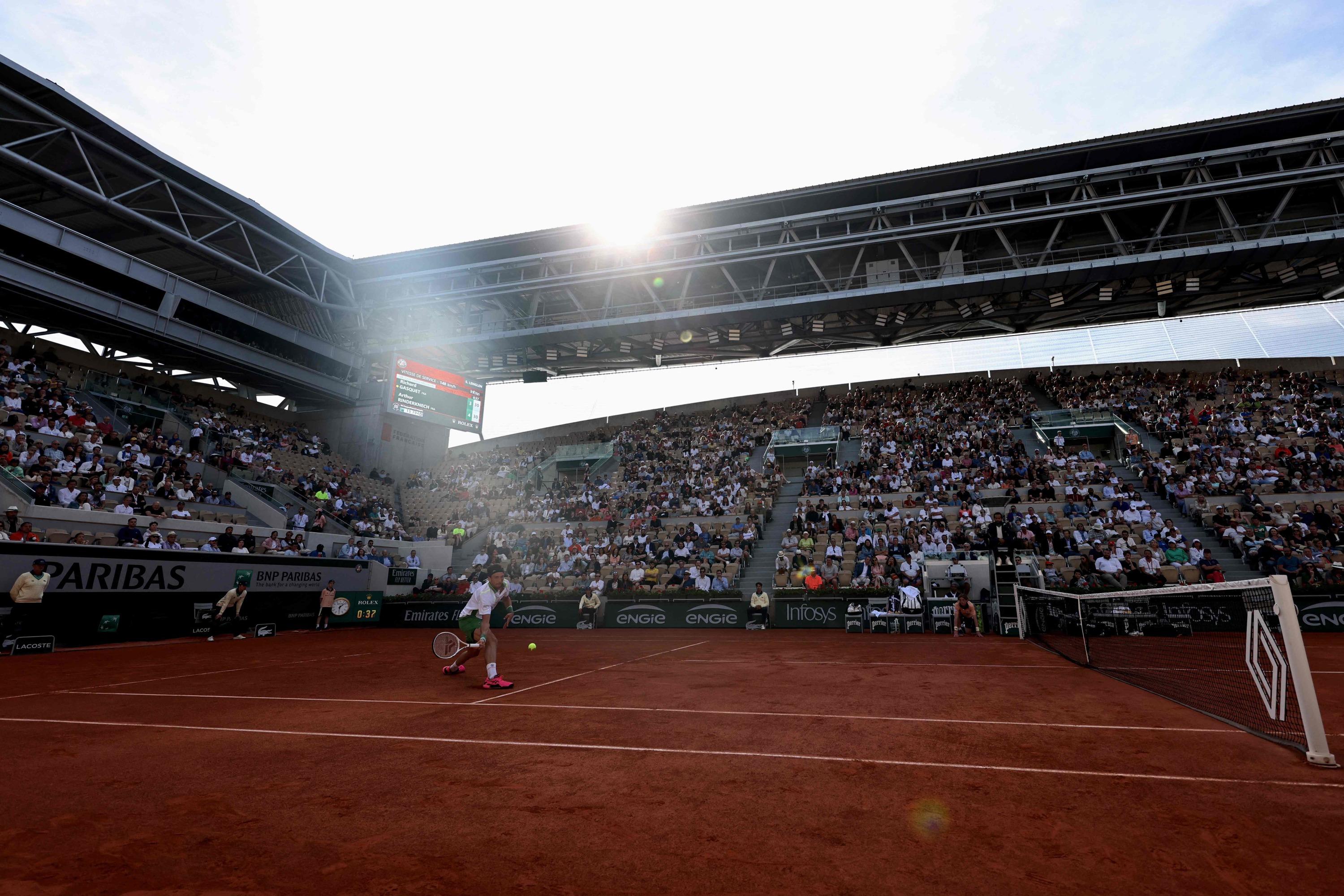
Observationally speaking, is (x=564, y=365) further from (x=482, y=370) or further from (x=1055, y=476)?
(x=1055, y=476)

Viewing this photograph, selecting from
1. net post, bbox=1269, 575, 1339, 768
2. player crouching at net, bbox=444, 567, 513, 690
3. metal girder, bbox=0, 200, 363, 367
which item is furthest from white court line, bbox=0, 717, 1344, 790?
metal girder, bbox=0, 200, 363, 367

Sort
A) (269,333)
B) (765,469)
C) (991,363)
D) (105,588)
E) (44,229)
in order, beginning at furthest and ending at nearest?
(991,363) → (269,333) → (765,469) → (44,229) → (105,588)

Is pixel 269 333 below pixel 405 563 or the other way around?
the other way around

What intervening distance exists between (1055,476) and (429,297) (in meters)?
30.0

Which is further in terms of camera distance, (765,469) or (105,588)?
(765,469)

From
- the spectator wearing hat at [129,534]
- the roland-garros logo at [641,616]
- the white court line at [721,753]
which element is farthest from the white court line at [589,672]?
the spectator wearing hat at [129,534]

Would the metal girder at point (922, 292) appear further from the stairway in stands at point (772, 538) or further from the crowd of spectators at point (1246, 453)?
the stairway in stands at point (772, 538)

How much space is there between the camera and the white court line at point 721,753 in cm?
439

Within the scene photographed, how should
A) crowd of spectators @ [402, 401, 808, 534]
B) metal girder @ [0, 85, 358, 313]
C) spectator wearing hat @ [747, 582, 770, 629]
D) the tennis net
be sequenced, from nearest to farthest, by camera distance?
1. the tennis net
2. spectator wearing hat @ [747, 582, 770, 629]
3. metal girder @ [0, 85, 358, 313]
4. crowd of spectators @ [402, 401, 808, 534]

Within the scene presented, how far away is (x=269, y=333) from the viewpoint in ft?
107

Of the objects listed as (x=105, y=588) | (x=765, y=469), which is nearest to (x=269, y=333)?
(x=105, y=588)

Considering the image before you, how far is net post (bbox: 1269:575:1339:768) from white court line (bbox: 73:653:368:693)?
42.7ft

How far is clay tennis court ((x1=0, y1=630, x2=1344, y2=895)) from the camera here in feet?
10.2

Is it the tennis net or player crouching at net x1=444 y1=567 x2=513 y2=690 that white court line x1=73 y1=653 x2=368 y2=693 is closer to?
player crouching at net x1=444 y1=567 x2=513 y2=690
